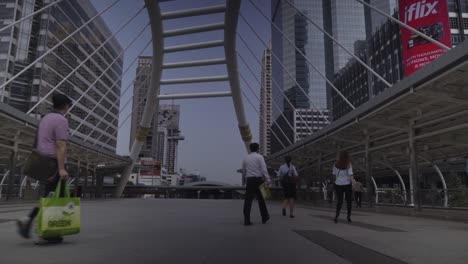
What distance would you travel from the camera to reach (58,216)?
13.6 feet

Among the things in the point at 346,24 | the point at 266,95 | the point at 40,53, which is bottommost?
the point at 266,95

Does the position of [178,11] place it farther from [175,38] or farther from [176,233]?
[176,233]

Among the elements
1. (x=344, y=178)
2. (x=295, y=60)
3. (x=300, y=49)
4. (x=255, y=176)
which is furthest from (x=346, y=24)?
(x=255, y=176)

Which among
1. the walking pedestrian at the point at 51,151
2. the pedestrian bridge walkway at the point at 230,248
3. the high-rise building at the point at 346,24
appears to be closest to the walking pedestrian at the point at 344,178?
the pedestrian bridge walkway at the point at 230,248

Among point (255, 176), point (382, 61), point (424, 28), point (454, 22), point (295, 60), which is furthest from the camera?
point (382, 61)

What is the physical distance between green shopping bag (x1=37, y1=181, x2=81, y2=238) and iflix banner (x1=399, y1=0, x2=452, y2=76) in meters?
22.5

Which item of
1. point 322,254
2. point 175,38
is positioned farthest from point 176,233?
point 175,38

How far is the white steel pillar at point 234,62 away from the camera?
72.1ft

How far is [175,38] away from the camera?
25641mm

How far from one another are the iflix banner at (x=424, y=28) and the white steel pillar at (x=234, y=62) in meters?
11.3

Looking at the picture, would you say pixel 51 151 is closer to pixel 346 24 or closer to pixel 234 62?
pixel 234 62

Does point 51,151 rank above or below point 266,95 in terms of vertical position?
below

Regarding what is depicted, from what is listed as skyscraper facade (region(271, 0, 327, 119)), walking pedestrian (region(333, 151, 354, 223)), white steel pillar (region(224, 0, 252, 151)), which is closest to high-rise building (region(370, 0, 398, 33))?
skyscraper facade (region(271, 0, 327, 119))

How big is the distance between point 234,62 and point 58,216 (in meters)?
23.2
